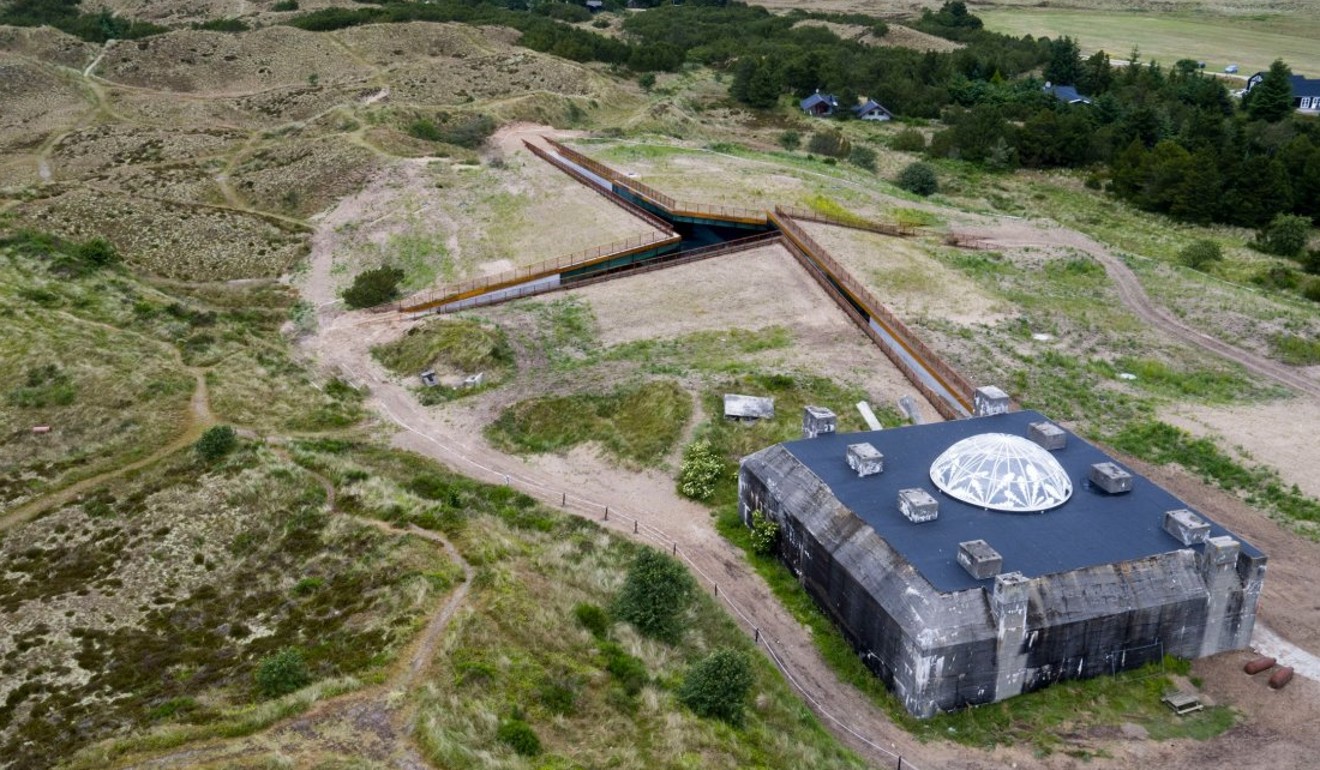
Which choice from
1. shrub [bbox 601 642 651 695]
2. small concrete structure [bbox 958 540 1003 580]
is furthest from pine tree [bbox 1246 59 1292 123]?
shrub [bbox 601 642 651 695]

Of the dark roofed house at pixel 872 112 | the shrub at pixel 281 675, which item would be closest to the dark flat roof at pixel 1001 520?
the shrub at pixel 281 675

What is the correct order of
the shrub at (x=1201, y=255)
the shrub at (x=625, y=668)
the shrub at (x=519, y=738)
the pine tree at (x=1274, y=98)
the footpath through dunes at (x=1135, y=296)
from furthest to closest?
the pine tree at (x=1274, y=98), the shrub at (x=1201, y=255), the footpath through dunes at (x=1135, y=296), the shrub at (x=625, y=668), the shrub at (x=519, y=738)

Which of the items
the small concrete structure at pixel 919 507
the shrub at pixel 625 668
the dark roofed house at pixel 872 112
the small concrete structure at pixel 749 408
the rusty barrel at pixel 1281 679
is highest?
the dark roofed house at pixel 872 112

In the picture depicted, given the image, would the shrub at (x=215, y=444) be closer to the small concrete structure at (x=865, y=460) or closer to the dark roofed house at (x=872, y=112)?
the small concrete structure at (x=865, y=460)

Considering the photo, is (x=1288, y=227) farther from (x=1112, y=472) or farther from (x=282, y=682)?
(x=282, y=682)

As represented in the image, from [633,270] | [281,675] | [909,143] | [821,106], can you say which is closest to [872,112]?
[821,106]

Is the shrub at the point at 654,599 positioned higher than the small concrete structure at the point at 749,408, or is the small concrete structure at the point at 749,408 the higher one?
the small concrete structure at the point at 749,408
